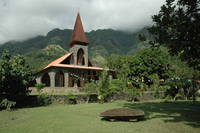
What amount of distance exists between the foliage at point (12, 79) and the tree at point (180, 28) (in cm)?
1107

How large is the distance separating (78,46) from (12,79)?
19683 millimetres

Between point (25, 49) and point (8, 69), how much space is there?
120m

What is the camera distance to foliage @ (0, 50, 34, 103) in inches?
488

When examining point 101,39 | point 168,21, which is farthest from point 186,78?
point 101,39

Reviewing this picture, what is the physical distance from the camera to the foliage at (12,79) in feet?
40.7

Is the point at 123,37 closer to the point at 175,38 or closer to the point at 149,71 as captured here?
the point at 149,71

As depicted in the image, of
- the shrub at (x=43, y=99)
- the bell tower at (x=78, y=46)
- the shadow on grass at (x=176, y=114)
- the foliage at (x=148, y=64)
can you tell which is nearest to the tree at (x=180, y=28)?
the shadow on grass at (x=176, y=114)

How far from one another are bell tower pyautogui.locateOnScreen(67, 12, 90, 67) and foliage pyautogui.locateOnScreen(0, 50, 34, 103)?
16890 mm

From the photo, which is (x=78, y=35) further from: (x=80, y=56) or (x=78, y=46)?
(x=80, y=56)

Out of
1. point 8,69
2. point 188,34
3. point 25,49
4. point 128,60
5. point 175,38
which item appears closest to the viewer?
point 188,34

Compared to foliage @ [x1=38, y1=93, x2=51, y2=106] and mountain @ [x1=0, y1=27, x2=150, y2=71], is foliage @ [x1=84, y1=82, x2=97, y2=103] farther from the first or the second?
mountain @ [x1=0, y1=27, x2=150, y2=71]

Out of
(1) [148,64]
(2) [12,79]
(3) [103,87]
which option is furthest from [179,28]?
(1) [148,64]

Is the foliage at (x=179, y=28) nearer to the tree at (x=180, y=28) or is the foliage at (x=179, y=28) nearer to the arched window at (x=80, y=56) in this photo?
the tree at (x=180, y=28)

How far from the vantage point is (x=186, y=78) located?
1811 cm
